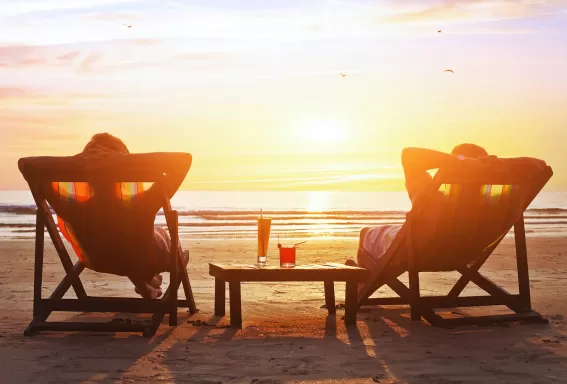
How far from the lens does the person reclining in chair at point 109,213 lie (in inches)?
221

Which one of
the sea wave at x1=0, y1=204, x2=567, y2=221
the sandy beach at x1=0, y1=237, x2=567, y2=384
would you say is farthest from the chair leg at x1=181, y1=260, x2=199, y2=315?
the sea wave at x1=0, y1=204, x2=567, y2=221

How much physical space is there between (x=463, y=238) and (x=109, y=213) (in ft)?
9.31

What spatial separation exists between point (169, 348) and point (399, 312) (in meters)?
2.53

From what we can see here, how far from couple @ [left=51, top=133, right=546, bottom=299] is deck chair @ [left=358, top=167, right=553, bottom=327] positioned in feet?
0.26

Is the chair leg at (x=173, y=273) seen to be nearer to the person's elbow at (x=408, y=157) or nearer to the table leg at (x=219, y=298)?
the table leg at (x=219, y=298)

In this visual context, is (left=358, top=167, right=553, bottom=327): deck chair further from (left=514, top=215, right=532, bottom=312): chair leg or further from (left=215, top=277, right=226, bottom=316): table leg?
(left=215, top=277, right=226, bottom=316): table leg

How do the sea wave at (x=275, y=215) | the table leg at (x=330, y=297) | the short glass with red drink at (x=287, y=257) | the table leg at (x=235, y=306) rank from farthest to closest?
the sea wave at (x=275, y=215) < the table leg at (x=330, y=297) < the short glass with red drink at (x=287, y=257) < the table leg at (x=235, y=306)

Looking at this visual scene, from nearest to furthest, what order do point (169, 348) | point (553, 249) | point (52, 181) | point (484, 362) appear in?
Answer: point (484, 362) < point (169, 348) < point (52, 181) < point (553, 249)

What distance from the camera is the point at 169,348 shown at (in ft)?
16.8

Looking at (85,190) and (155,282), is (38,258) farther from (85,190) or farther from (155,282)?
(155,282)

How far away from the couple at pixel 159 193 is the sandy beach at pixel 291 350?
0.62 metres

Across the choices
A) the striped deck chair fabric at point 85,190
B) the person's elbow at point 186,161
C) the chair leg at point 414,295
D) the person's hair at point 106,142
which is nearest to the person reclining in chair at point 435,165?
the chair leg at point 414,295

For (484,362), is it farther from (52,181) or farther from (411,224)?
(52,181)

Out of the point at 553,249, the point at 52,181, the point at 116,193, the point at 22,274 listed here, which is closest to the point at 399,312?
the point at 116,193
